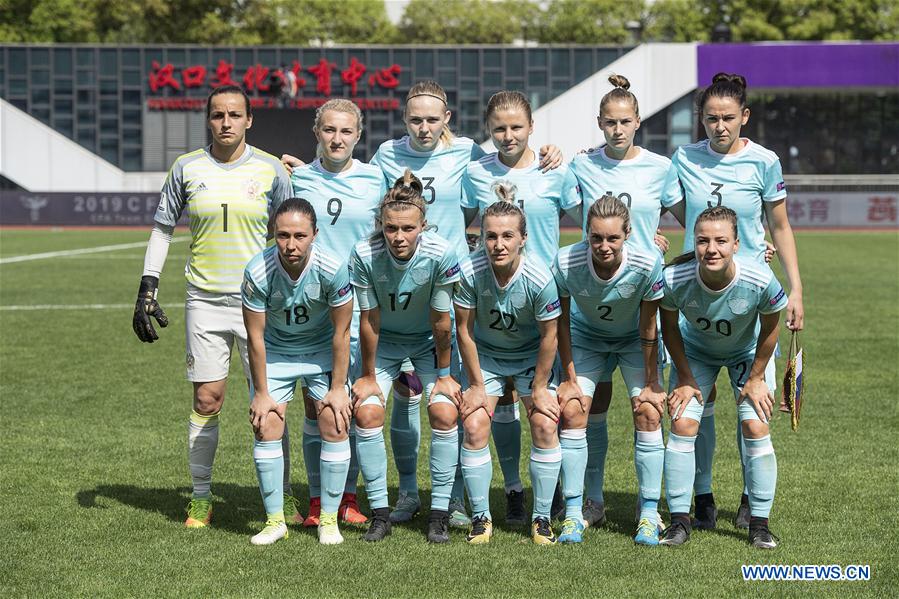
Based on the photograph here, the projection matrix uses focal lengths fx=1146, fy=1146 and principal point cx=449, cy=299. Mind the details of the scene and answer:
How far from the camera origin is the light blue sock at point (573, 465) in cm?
571

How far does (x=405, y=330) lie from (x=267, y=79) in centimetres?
4097

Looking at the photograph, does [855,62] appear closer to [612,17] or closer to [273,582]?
[612,17]

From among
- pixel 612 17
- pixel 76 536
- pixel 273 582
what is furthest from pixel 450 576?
pixel 612 17

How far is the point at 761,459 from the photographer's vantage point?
18.4ft

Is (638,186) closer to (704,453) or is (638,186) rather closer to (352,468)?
(704,453)

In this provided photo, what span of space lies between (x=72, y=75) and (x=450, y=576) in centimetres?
4419

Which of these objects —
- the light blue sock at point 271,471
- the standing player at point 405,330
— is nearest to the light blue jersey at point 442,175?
the standing player at point 405,330

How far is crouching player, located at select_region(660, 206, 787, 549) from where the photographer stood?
5.41m

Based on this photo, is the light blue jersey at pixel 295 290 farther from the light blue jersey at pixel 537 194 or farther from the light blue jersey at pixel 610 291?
the light blue jersey at pixel 610 291

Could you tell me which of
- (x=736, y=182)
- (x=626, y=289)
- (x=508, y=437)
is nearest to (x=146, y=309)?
(x=508, y=437)

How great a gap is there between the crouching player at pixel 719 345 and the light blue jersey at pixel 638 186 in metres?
0.37

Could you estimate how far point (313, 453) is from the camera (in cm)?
612

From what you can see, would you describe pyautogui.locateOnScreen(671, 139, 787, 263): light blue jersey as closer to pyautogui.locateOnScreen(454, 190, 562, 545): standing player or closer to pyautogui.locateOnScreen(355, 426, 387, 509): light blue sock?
pyautogui.locateOnScreen(454, 190, 562, 545): standing player


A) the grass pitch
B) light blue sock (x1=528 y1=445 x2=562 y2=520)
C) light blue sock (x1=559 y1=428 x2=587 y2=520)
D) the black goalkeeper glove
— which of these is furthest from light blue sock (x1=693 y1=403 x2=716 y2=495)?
the black goalkeeper glove
